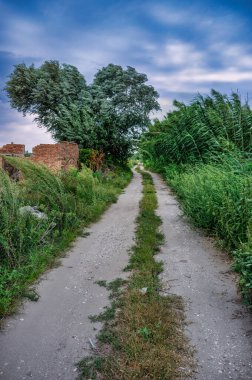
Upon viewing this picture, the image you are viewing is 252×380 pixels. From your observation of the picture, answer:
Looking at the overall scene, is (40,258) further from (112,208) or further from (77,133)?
(77,133)

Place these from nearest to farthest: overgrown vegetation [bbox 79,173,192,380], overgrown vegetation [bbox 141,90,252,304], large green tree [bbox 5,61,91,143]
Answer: overgrown vegetation [bbox 79,173,192,380] < overgrown vegetation [bbox 141,90,252,304] < large green tree [bbox 5,61,91,143]

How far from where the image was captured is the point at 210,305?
4090 millimetres

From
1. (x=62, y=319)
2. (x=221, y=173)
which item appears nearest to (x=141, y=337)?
(x=62, y=319)

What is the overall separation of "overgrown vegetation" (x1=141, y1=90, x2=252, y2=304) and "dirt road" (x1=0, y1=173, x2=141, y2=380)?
5.77ft

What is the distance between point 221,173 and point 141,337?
5118 mm

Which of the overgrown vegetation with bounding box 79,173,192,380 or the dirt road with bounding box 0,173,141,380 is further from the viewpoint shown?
the dirt road with bounding box 0,173,141,380

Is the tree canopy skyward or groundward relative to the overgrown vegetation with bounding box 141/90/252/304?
skyward

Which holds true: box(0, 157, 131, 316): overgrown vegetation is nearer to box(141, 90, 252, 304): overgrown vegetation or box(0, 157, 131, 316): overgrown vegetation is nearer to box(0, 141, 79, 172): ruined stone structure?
box(141, 90, 252, 304): overgrown vegetation

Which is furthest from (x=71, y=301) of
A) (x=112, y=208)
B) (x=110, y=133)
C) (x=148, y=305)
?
(x=110, y=133)

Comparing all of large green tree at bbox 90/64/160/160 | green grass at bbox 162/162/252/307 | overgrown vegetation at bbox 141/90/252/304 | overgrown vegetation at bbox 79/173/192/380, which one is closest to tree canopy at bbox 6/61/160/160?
large green tree at bbox 90/64/160/160

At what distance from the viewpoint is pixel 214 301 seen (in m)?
4.20

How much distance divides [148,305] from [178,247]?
8.57 ft

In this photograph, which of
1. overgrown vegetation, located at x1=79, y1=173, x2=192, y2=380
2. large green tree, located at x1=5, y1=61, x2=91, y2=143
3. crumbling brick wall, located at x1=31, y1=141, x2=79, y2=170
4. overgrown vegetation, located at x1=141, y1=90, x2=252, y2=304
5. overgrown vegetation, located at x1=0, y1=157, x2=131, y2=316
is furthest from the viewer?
large green tree, located at x1=5, y1=61, x2=91, y2=143

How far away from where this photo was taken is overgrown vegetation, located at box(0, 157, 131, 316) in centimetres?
454
